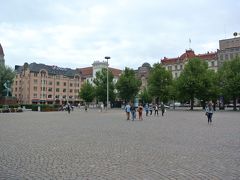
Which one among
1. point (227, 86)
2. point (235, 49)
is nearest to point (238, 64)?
point (227, 86)

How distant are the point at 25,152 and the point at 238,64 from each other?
59486mm

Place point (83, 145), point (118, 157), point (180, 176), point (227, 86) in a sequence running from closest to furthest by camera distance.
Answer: point (180, 176)
point (118, 157)
point (83, 145)
point (227, 86)

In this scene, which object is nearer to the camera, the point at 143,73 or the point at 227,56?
the point at 227,56

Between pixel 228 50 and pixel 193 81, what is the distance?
5221 centimetres

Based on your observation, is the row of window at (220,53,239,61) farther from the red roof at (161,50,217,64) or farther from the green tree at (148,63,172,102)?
the green tree at (148,63,172,102)

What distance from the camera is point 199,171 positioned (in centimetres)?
788

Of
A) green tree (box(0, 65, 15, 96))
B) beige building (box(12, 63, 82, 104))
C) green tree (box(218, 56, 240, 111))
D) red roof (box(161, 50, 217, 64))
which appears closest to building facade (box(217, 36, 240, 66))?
red roof (box(161, 50, 217, 64))


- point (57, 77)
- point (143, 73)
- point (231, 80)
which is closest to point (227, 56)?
point (143, 73)

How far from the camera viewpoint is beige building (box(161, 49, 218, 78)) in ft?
370

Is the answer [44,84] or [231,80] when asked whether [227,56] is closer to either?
[231,80]

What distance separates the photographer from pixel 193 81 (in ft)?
208

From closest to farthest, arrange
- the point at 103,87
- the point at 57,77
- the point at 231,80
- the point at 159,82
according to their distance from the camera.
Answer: the point at 231,80
the point at 159,82
the point at 103,87
the point at 57,77

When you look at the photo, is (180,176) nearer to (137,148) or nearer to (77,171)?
(77,171)

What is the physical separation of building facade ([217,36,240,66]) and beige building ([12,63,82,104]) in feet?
234
